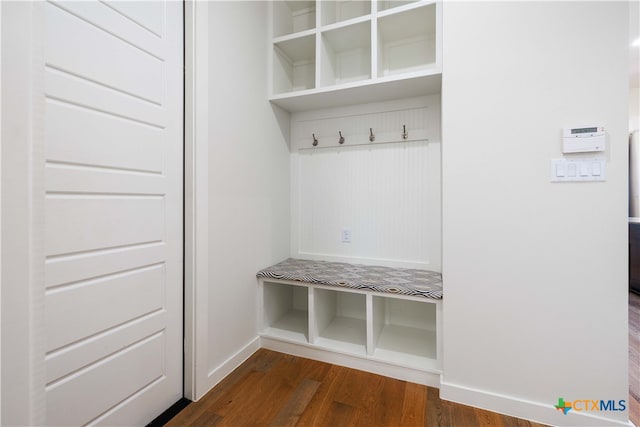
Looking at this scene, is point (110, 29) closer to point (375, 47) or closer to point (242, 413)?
point (375, 47)


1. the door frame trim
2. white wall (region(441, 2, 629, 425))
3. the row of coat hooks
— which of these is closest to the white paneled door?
the door frame trim

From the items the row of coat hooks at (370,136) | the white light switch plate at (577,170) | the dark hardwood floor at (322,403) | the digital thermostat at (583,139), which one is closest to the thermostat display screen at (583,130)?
the digital thermostat at (583,139)

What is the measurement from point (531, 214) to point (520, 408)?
976 millimetres

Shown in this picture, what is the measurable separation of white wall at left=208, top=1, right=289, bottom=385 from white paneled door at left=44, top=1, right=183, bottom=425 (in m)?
0.19

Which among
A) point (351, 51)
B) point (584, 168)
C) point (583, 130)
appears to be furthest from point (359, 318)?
point (351, 51)

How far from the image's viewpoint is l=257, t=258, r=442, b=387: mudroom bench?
5.51 ft

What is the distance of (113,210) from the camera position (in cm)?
117

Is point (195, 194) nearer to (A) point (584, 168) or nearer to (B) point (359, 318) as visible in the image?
Answer: (B) point (359, 318)

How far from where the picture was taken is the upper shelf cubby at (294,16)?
7.21ft

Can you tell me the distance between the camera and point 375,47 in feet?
5.97

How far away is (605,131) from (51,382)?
97.5 inches

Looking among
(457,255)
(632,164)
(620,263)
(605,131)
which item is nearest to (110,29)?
(457,255)

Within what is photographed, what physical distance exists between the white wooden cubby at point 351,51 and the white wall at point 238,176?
222mm

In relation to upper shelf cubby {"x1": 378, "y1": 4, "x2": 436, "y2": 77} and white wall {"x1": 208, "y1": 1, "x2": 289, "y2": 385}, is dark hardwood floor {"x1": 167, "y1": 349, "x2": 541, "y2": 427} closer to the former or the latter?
white wall {"x1": 208, "y1": 1, "x2": 289, "y2": 385}
